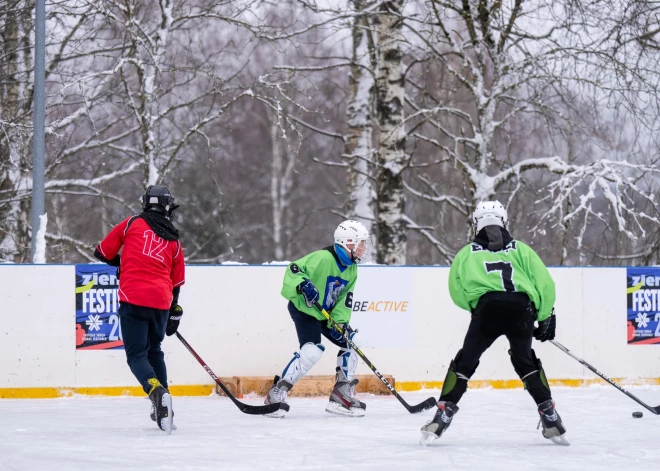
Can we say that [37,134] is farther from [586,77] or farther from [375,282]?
[586,77]

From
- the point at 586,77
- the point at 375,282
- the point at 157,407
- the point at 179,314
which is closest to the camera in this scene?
the point at 157,407

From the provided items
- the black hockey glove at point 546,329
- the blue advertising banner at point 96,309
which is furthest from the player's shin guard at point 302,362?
the blue advertising banner at point 96,309

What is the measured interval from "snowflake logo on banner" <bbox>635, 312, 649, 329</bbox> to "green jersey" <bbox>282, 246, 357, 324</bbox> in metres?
3.23

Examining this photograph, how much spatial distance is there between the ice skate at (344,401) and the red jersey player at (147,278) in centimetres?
127

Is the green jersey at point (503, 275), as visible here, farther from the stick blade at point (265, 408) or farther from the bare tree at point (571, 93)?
the bare tree at point (571, 93)

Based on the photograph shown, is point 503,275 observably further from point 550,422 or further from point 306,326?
point 306,326

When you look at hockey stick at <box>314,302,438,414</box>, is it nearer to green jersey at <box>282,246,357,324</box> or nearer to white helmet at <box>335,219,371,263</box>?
green jersey at <box>282,246,357,324</box>

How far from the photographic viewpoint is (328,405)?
6.81m

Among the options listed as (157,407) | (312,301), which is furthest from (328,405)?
(157,407)

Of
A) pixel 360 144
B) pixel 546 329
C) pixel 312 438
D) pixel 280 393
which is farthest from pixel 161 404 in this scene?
pixel 360 144

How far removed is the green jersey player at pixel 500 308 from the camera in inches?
205

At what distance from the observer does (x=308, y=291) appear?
6.37 metres

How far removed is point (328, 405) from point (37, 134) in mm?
3641

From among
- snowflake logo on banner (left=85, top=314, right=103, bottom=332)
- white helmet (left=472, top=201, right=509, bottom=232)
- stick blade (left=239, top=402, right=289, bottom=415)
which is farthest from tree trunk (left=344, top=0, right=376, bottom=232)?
white helmet (left=472, top=201, right=509, bottom=232)
